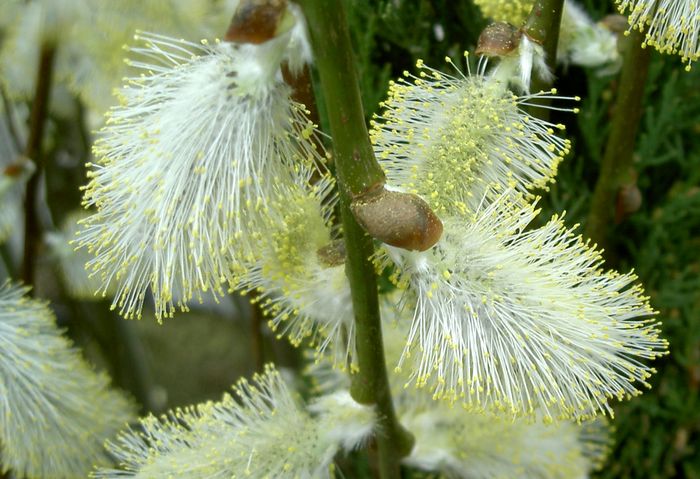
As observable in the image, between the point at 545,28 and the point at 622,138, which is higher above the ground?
the point at 545,28

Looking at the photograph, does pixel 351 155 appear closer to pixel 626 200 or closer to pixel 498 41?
pixel 498 41

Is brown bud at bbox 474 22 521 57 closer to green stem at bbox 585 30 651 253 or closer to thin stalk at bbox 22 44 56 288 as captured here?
green stem at bbox 585 30 651 253

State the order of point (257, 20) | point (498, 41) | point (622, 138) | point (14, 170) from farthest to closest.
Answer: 1. point (14, 170)
2. point (622, 138)
3. point (498, 41)
4. point (257, 20)

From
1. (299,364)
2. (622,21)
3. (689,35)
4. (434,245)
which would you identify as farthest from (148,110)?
(299,364)

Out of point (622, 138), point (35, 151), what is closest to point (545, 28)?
point (622, 138)

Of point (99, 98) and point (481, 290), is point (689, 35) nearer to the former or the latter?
point (481, 290)

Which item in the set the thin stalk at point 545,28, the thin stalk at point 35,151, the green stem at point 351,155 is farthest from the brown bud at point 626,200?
the thin stalk at point 35,151

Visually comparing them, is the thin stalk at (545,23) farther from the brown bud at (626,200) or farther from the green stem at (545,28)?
the brown bud at (626,200)
